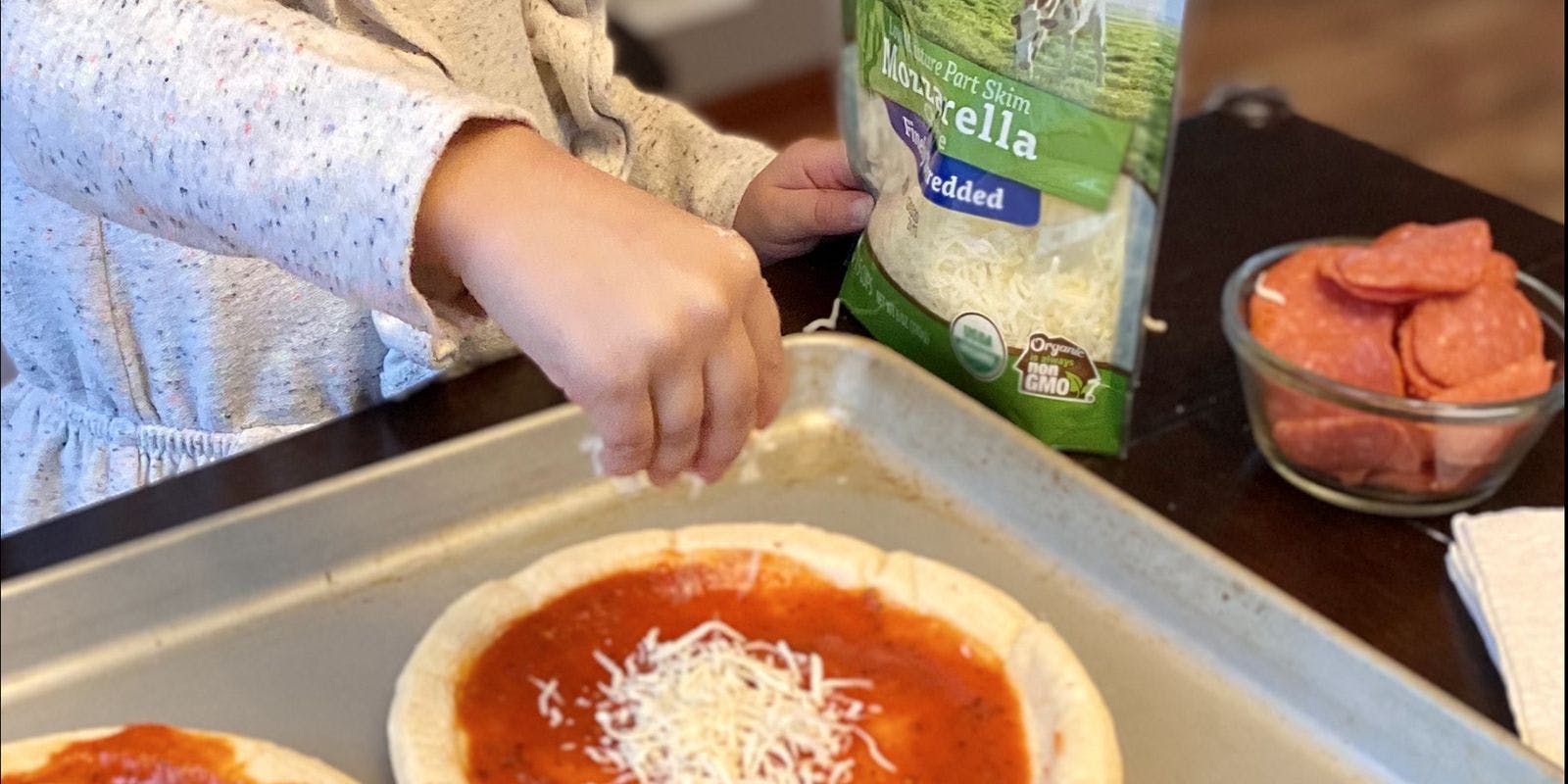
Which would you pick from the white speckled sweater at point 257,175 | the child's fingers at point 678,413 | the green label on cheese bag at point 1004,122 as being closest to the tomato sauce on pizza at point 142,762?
the white speckled sweater at point 257,175

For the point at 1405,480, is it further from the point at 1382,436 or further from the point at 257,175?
the point at 257,175

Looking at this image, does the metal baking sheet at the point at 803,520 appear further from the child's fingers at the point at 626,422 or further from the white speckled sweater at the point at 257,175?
the child's fingers at the point at 626,422

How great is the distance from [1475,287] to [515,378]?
25.4 inches

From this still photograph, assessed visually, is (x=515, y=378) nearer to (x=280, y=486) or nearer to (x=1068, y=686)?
(x=280, y=486)

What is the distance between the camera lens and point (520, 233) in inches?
14.6

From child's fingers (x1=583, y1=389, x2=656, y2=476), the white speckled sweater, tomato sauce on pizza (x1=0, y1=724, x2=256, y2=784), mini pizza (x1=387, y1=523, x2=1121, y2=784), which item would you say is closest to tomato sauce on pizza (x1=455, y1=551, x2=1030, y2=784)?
mini pizza (x1=387, y1=523, x2=1121, y2=784)

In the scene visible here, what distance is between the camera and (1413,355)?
3.14ft

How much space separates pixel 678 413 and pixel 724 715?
0.42 meters

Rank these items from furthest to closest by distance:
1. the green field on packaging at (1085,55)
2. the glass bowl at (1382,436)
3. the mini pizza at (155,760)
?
the glass bowl at (1382,436), the mini pizza at (155,760), the green field on packaging at (1085,55)

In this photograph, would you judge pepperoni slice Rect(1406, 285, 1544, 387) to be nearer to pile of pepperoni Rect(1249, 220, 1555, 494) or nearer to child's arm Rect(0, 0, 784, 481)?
pile of pepperoni Rect(1249, 220, 1555, 494)

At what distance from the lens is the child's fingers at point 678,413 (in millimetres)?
380

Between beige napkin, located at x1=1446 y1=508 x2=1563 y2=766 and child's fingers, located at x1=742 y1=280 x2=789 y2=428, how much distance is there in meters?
0.59

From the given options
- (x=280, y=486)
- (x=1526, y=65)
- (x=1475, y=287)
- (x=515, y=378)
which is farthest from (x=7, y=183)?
(x=1526, y=65)

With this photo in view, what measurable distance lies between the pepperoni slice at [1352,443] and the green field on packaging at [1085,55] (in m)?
0.65
